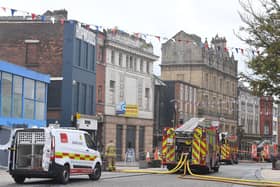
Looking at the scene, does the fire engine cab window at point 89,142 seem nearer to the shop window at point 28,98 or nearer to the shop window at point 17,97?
the shop window at point 17,97

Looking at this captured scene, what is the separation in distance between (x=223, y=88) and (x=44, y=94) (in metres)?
46.4

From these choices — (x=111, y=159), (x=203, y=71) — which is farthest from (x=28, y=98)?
(x=203, y=71)

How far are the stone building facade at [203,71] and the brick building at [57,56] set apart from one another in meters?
27.1

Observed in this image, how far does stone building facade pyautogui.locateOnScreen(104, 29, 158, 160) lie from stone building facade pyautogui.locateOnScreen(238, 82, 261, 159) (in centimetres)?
3172

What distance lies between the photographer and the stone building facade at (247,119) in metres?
91.7

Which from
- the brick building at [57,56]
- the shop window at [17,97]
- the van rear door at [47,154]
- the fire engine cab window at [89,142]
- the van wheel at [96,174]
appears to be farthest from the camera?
the brick building at [57,56]

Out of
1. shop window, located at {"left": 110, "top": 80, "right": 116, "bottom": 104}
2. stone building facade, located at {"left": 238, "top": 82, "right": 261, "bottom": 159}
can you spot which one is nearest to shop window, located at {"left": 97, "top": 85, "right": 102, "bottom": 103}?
shop window, located at {"left": 110, "top": 80, "right": 116, "bottom": 104}

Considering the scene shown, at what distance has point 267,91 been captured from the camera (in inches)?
850

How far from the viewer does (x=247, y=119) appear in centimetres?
9569

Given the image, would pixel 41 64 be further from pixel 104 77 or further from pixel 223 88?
pixel 223 88

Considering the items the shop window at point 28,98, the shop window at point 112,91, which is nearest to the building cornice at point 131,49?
the shop window at point 112,91

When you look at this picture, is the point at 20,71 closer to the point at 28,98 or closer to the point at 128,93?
the point at 28,98

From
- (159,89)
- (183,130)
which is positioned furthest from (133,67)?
(183,130)

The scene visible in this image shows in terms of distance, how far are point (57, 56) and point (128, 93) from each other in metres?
10.7
